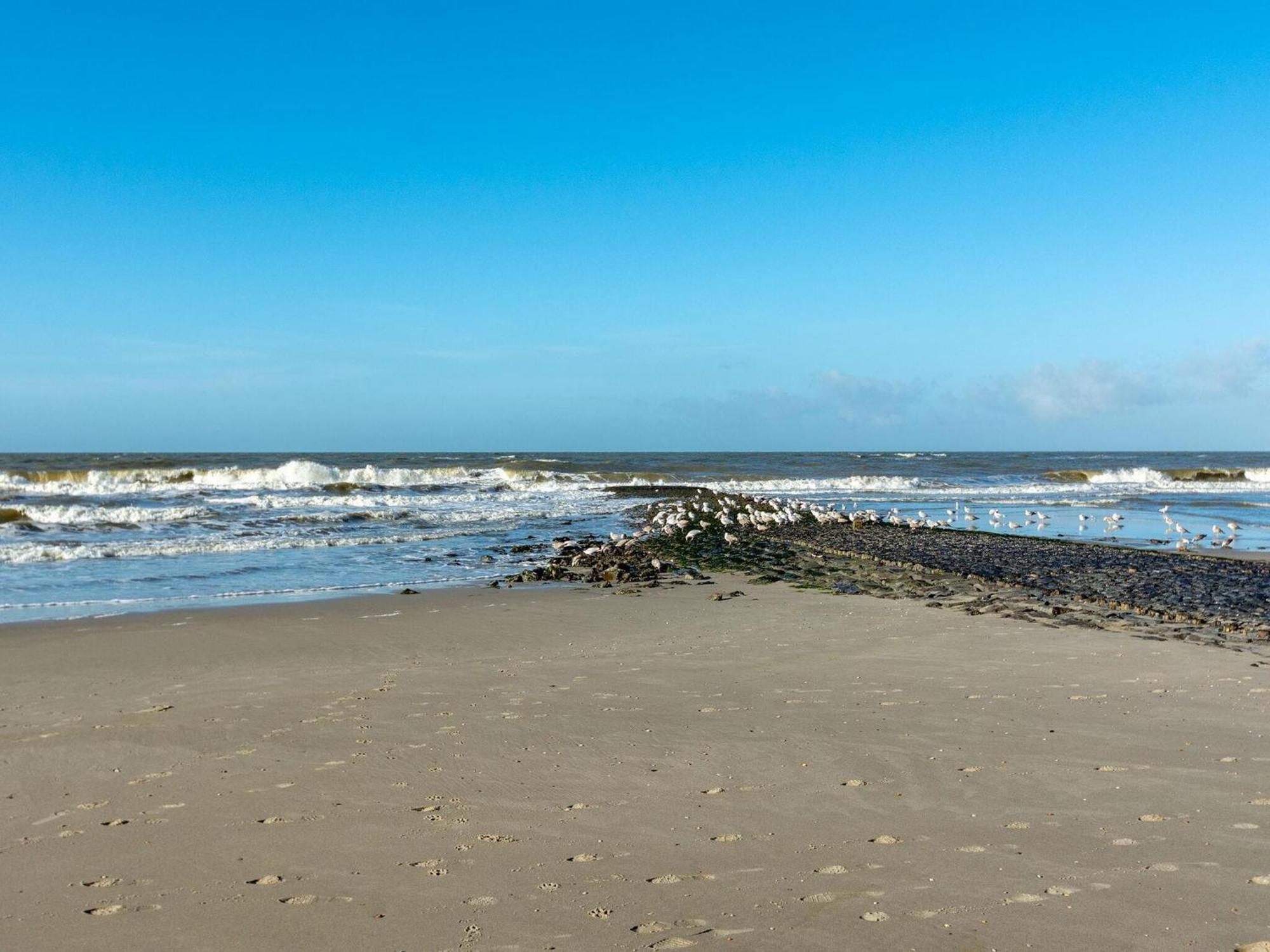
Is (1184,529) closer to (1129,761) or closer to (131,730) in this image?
(1129,761)

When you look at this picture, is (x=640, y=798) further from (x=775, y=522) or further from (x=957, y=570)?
(x=775, y=522)

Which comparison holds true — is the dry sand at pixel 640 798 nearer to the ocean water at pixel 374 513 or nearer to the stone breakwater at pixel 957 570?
the stone breakwater at pixel 957 570

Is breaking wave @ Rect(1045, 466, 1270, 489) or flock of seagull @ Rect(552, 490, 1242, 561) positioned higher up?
breaking wave @ Rect(1045, 466, 1270, 489)

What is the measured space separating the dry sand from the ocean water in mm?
4929

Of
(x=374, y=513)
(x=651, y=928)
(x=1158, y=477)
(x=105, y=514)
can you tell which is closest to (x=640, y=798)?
(x=651, y=928)

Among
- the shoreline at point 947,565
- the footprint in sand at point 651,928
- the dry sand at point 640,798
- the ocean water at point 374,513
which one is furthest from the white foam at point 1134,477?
the footprint in sand at point 651,928

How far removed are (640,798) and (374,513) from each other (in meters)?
20.9

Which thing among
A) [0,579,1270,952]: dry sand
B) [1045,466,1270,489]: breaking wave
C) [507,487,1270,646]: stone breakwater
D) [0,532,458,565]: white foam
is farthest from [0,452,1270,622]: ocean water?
[0,579,1270,952]: dry sand

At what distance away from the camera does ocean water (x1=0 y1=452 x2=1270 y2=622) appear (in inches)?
512

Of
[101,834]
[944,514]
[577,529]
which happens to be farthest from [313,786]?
[944,514]

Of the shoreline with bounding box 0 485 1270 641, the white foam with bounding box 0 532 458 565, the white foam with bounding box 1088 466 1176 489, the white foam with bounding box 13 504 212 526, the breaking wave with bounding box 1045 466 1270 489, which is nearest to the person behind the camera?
the shoreline with bounding box 0 485 1270 641

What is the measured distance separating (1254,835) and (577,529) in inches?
697

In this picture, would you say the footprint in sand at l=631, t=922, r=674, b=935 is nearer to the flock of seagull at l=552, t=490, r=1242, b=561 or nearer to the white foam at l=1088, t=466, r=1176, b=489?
the flock of seagull at l=552, t=490, r=1242, b=561

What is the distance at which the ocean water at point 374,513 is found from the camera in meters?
13.0
